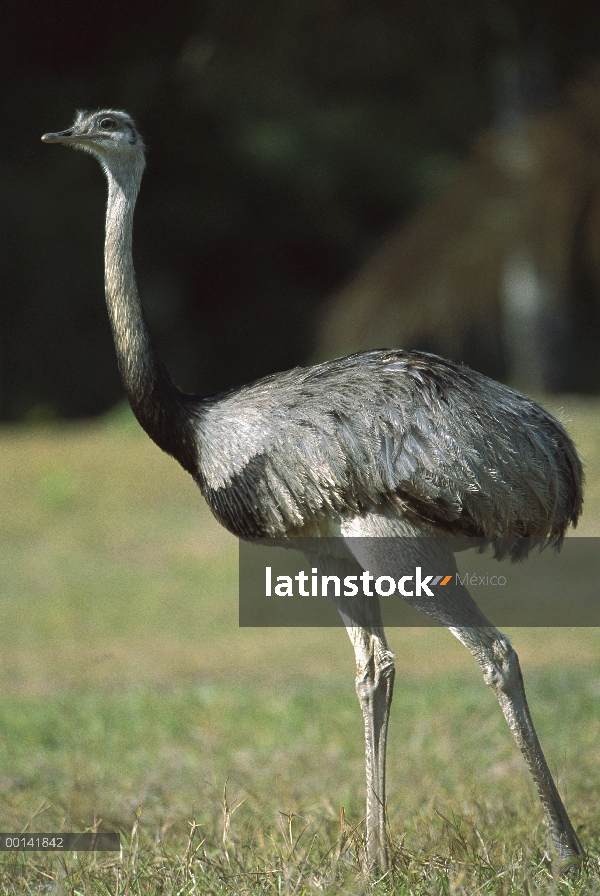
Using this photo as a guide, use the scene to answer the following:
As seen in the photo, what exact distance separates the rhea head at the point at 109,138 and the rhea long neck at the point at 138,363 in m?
0.15

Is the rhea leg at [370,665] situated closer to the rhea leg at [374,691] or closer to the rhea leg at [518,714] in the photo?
the rhea leg at [374,691]

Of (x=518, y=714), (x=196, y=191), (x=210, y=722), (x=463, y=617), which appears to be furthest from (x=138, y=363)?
(x=196, y=191)

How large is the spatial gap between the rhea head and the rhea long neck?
15cm

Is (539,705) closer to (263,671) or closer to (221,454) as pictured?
(263,671)

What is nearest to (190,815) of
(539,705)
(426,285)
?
(539,705)

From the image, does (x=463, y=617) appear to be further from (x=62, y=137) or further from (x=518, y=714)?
(x=62, y=137)

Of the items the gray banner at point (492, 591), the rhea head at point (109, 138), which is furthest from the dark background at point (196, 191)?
the rhea head at point (109, 138)

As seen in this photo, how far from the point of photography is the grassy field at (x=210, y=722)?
327 centimetres

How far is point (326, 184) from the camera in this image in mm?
14148

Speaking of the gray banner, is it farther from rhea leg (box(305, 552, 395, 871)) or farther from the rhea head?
the rhea head

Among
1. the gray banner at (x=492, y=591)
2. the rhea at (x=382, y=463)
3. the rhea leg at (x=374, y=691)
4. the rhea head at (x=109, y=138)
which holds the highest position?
the rhea head at (x=109, y=138)

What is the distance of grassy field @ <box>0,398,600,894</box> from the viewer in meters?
3.27

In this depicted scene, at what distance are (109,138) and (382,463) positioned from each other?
1240mm

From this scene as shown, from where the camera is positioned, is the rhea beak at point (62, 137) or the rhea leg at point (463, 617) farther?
the rhea beak at point (62, 137)
